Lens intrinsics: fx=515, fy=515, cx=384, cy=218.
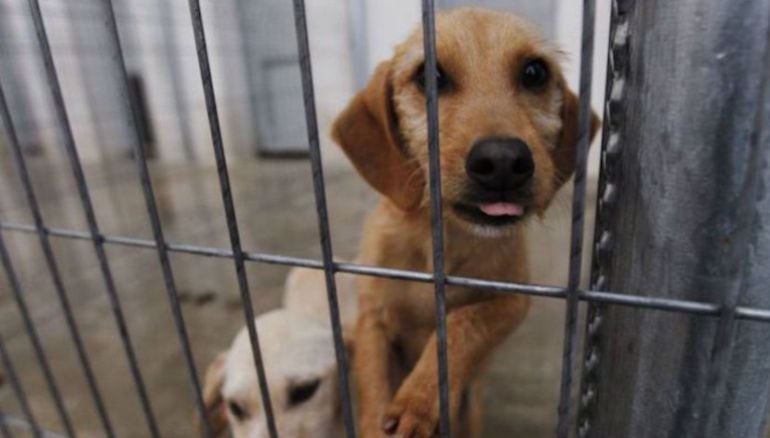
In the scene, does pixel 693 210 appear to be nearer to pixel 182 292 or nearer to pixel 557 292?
pixel 557 292

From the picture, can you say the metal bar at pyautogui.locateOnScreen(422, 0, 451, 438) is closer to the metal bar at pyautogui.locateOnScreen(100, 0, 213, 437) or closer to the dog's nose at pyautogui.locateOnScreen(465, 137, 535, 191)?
the dog's nose at pyautogui.locateOnScreen(465, 137, 535, 191)

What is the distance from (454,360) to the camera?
0.83 m

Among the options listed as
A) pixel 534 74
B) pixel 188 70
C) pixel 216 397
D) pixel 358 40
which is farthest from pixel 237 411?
pixel 188 70

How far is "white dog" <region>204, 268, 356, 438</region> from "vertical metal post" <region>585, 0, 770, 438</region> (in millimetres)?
729

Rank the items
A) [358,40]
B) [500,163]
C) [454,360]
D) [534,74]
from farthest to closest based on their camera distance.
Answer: [358,40], [534,74], [454,360], [500,163]

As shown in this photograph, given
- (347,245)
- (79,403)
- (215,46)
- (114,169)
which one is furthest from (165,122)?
(79,403)

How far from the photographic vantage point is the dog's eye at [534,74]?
3.09 feet

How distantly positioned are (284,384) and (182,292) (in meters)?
1.44

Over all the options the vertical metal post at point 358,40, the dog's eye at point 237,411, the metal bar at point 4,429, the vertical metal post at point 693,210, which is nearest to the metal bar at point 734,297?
the vertical metal post at point 693,210

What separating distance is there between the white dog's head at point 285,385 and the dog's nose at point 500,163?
2.22 ft

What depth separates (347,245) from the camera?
9.29 feet

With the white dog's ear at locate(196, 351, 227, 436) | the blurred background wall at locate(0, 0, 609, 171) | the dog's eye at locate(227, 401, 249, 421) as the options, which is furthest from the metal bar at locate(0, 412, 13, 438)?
the blurred background wall at locate(0, 0, 609, 171)

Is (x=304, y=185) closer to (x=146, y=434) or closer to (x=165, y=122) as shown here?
(x=165, y=122)

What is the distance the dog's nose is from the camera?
66 centimetres
